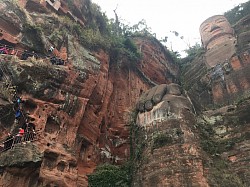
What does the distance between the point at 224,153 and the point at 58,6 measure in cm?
1672

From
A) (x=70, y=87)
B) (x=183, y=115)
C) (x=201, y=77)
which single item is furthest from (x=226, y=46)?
(x=70, y=87)

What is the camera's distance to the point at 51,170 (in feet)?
52.5

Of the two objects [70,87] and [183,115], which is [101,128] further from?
[183,115]

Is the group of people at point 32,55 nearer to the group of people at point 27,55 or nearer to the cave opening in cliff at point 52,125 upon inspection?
the group of people at point 27,55

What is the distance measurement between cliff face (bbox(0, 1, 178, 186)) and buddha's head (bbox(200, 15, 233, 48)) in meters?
13.9

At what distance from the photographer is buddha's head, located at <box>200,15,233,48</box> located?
33.4 metres

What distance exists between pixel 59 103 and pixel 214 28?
2311 centimetres

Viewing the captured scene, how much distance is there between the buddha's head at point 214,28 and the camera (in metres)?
33.4

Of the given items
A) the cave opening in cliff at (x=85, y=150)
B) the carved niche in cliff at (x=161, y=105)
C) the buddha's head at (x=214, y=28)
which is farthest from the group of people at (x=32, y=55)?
the buddha's head at (x=214, y=28)

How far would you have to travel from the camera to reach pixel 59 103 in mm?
17906

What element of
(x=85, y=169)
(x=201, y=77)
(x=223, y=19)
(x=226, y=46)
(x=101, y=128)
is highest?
(x=223, y=19)

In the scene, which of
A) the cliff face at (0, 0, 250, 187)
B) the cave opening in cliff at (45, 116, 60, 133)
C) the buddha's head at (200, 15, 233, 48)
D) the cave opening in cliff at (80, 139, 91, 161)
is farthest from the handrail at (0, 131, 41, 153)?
the buddha's head at (200, 15, 233, 48)

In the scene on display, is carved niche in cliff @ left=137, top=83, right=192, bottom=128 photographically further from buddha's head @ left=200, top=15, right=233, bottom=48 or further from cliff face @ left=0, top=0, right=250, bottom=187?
buddha's head @ left=200, top=15, right=233, bottom=48

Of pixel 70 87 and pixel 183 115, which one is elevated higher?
pixel 70 87
